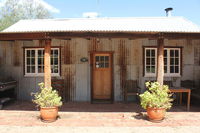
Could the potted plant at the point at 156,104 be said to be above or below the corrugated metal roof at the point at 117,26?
below

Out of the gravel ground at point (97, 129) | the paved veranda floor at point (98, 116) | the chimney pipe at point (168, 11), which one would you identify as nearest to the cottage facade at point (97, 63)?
the paved veranda floor at point (98, 116)

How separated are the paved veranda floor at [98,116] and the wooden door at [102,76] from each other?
3.06ft

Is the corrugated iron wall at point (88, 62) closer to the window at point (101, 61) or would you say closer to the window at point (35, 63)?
the window at point (35, 63)

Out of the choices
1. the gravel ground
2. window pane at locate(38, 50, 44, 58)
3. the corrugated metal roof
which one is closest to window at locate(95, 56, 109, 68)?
→ the corrugated metal roof

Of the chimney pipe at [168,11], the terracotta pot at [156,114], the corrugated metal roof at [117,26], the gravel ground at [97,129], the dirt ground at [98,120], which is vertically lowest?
the gravel ground at [97,129]

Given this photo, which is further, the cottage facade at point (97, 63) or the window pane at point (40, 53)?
the window pane at point (40, 53)

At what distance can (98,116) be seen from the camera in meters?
5.74

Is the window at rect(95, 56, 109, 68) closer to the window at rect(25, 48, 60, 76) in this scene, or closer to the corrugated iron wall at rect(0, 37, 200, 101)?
the corrugated iron wall at rect(0, 37, 200, 101)

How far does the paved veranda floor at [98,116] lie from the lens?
16.5 feet

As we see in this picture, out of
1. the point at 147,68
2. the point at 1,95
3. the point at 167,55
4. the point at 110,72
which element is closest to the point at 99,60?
the point at 110,72

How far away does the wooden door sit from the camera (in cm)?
804

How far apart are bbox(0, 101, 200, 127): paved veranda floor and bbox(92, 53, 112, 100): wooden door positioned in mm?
932

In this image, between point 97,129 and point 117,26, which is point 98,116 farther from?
point 117,26

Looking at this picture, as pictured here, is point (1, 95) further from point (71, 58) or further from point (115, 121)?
point (115, 121)
